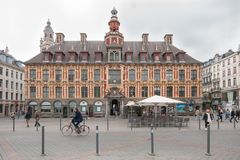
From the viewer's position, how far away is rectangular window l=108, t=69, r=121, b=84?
44.4 m

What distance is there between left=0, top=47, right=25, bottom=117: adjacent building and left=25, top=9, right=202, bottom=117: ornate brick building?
439 inches

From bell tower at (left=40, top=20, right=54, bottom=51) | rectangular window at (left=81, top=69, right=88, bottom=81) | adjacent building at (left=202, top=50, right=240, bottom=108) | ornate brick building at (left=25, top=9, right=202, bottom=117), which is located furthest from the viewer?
bell tower at (left=40, top=20, right=54, bottom=51)

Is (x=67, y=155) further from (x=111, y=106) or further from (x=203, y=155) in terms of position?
(x=111, y=106)

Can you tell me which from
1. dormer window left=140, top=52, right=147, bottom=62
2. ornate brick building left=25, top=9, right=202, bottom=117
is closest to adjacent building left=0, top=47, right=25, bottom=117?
ornate brick building left=25, top=9, right=202, bottom=117

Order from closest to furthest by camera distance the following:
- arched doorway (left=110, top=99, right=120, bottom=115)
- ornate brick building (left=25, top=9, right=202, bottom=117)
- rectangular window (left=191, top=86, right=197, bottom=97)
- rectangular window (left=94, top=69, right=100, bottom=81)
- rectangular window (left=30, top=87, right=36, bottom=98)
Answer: ornate brick building (left=25, top=9, right=202, bottom=117) < rectangular window (left=30, top=87, right=36, bottom=98) < rectangular window (left=94, top=69, right=100, bottom=81) < arched doorway (left=110, top=99, right=120, bottom=115) < rectangular window (left=191, top=86, right=197, bottom=97)

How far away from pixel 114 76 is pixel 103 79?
75.0 inches

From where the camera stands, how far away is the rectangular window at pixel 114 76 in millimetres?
44375

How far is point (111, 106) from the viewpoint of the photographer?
45094 mm

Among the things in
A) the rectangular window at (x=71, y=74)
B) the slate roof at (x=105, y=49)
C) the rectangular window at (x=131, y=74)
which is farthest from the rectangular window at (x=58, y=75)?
the rectangular window at (x=131, y=74)

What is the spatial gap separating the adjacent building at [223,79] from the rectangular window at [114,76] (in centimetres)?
2878

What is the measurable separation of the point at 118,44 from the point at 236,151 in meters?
36.1

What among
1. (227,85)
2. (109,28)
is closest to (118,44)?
(109,28)

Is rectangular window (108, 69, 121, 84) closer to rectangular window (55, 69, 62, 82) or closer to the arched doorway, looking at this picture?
the arched doorway

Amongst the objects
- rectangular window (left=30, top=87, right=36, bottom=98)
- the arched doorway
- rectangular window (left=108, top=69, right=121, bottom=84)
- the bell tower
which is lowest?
the arched doorway
